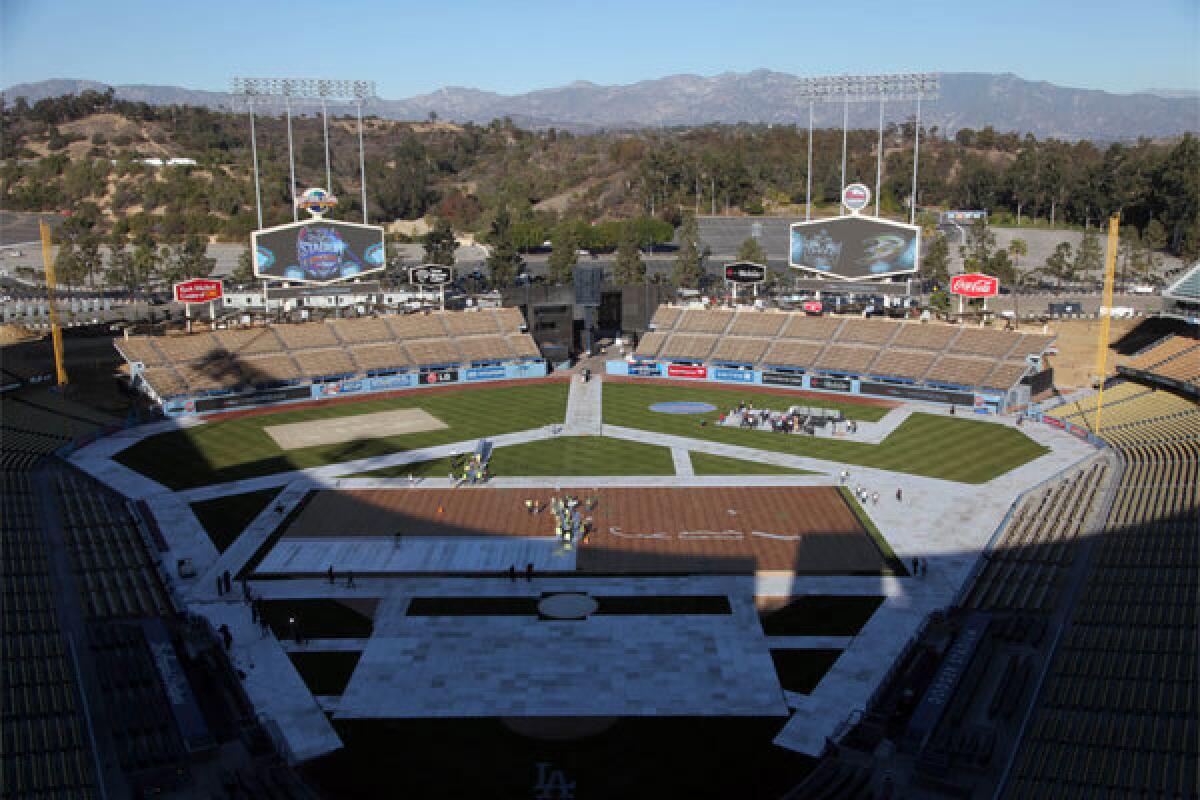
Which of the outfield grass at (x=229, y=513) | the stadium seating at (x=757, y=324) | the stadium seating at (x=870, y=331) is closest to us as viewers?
the outfield grass at (x=229, y=513)

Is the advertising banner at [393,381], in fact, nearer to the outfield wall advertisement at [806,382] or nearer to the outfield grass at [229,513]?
the outfield wall advertisement at [806,382]

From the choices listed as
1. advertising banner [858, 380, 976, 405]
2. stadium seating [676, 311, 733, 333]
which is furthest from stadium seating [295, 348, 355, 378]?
advertising banner [858, 380, 976, 405]

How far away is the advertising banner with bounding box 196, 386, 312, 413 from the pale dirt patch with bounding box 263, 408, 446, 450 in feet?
17.3

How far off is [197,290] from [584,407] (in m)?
29.2

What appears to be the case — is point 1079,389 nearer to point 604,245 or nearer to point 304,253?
point 304,253

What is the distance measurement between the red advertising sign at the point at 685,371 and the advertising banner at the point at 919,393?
12.4 metres

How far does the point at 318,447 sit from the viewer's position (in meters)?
57.3

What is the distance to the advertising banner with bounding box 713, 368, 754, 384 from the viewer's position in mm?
74500

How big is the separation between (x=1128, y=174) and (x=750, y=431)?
345 feet

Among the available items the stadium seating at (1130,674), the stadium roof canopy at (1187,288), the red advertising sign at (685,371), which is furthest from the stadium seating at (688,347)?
the stadium seating at (1130,674)

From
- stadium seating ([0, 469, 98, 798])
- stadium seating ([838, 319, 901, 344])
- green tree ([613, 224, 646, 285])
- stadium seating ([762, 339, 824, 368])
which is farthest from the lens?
green tree ([613, 224, 646, 285])

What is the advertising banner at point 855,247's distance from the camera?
73.8 metres

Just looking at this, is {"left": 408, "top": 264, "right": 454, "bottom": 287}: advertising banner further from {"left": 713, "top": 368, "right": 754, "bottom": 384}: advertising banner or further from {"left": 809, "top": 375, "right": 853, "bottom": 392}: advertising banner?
→ {"left": 809, "top": 375, "right": 853, "bottom": 392}: advertising banner

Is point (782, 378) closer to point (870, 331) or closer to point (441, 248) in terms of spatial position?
point (870, 331)
